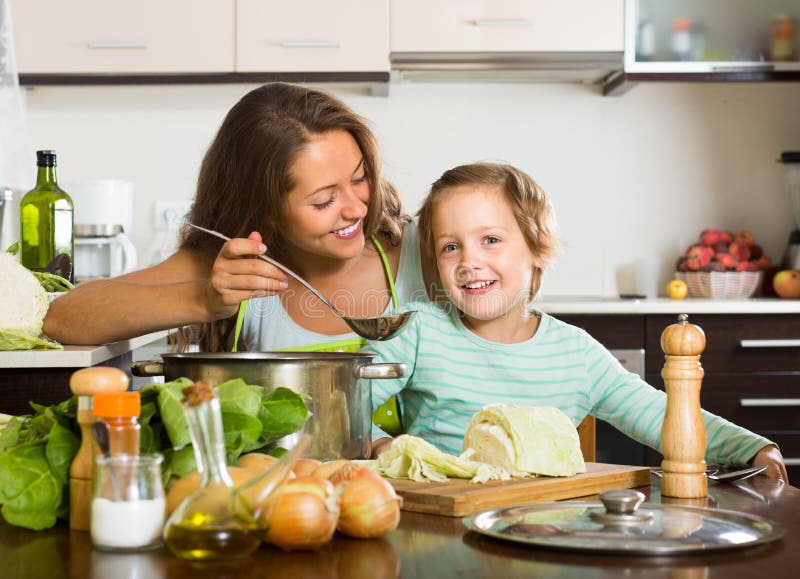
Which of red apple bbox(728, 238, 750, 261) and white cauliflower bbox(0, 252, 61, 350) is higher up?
red apple bbox(728, 238, 750, 261)

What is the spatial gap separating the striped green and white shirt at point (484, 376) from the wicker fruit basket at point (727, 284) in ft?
6.05

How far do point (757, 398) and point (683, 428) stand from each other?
2.19 m

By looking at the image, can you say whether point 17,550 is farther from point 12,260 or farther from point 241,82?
point 241,82

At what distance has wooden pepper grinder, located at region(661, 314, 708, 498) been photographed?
0.92 metres

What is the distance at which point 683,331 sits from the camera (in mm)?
912

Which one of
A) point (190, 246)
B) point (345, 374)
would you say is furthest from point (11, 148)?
point (345, 374)

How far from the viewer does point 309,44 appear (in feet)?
10.5

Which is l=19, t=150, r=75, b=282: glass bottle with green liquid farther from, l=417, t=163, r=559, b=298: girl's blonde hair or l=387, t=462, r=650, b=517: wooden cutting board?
l=387, t=462, r=650, b=517: wooden cutting board

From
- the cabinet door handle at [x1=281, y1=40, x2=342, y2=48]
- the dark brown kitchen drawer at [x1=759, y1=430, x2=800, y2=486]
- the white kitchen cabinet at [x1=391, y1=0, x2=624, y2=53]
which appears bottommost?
the dark brown kitchen drawer at [x1=759, y1=430, x2=800, y2=486]

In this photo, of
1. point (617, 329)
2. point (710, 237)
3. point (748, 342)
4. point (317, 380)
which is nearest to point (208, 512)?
point (317, 380)

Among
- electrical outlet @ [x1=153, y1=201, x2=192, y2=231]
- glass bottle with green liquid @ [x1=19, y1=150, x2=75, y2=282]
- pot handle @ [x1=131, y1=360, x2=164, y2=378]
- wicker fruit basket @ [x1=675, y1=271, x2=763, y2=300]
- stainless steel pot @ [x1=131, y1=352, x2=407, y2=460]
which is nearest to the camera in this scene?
stainless steel pot @ [x1=131, y1=352, x2=407, y2=460]

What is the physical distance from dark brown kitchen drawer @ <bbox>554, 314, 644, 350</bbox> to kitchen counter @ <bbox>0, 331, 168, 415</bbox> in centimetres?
161

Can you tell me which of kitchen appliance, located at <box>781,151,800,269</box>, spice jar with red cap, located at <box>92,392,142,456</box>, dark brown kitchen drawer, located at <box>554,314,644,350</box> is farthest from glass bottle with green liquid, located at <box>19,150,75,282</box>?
kitchen appliance, located at <box>781,151,800,269</box>

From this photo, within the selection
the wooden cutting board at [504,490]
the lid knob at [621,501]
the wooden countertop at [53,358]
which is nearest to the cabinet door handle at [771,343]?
the wooden countertop at [53,358]
